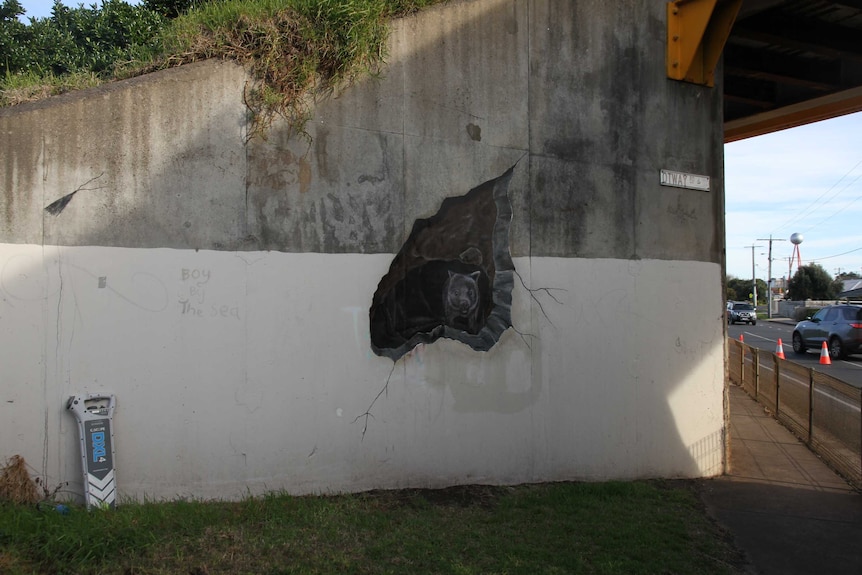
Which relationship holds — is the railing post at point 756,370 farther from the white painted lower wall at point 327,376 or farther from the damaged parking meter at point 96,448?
the damaged parking meter at point 96,448

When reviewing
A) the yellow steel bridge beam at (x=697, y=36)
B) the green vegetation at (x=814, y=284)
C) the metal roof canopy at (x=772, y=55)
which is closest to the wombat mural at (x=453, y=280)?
the yellow steel bridge beam at (x=697, y=36)

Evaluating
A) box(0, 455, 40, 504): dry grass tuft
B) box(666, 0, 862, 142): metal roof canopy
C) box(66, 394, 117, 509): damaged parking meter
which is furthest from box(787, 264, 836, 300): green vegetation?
box(0, 455, 40, 504): dry grass tuft

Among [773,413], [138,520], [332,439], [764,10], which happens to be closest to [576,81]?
[764,10]

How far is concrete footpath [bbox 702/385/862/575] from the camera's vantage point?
5320mm

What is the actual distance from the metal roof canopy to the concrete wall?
29 centimetres

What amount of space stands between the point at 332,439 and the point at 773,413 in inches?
356

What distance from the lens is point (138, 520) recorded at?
4.68m

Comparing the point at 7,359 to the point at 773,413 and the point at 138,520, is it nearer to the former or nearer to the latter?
the point at 138,520

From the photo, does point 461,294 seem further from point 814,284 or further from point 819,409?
point 814,284

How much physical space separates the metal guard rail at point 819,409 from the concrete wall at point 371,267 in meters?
1.42

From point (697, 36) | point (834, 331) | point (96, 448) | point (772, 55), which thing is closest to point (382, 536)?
point (96, 448)

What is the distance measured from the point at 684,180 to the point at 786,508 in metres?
3.68

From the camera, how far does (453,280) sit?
21.4 feet

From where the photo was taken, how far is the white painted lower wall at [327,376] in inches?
197
